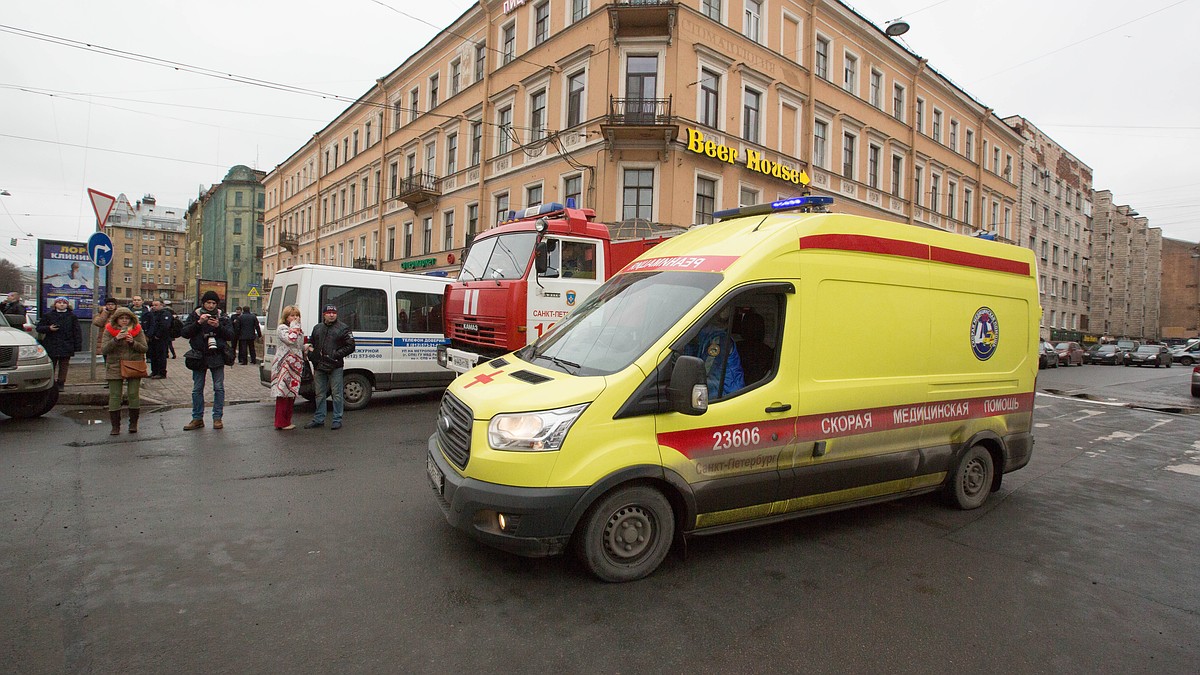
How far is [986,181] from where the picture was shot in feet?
118

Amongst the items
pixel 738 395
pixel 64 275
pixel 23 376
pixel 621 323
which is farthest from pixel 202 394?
pixel 64 275

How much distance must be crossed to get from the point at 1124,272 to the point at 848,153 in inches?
2112

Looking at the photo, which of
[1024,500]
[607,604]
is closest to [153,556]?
[607,604]

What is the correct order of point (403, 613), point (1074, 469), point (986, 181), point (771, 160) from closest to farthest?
point (403, 613), point (1074, 469), point (771, 160), point (986, 181)

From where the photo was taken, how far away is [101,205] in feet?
34.1

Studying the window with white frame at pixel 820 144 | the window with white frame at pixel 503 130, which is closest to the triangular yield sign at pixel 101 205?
the window with white frame at pixel 503 130

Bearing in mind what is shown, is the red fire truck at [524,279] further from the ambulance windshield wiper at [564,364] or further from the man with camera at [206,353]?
the ambulance windshield wiper at [564,364]

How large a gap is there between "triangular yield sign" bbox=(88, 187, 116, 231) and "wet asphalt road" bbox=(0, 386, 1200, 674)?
6540mm

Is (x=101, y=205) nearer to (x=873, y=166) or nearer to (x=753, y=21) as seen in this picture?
(x=753, y=21)

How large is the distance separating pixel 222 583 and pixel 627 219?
1693 centimetres

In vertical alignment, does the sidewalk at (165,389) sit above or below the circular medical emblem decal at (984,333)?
below

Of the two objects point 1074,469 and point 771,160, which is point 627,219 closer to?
point 771,160

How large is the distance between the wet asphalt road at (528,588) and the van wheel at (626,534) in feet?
0.40

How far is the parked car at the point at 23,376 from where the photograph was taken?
768 cm
